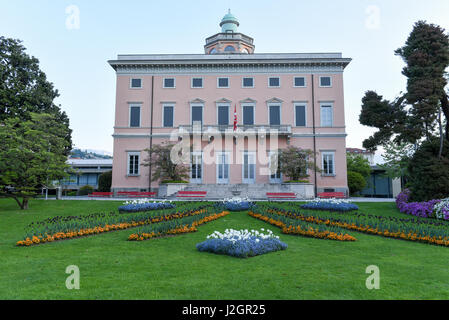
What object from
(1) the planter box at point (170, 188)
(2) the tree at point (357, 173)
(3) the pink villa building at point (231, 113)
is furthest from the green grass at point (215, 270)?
(2) the tree at point (357, 173)

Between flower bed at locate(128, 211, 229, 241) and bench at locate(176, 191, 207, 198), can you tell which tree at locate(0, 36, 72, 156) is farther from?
flower bed at locate(128, 211, 229, 241)

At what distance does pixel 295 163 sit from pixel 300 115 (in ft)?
21.5

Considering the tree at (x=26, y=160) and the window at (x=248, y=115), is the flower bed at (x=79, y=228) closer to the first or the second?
the tree at (x=26, y=160)

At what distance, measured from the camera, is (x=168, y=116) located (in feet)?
92.1

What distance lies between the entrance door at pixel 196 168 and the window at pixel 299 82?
434 inches

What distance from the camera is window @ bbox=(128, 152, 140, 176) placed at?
2748cm

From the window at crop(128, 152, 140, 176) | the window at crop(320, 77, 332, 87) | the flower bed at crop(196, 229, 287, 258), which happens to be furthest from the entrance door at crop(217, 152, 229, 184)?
the flower bed at crop(196, 229, 287, 258)

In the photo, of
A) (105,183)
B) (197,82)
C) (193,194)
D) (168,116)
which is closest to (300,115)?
(197,82)

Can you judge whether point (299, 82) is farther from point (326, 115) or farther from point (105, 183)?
point (105, 183)

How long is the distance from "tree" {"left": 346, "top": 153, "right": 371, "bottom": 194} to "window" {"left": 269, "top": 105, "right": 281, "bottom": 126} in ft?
33.0

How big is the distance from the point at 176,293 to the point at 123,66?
91.2 ft

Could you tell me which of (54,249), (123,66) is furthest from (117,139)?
(54,249)
